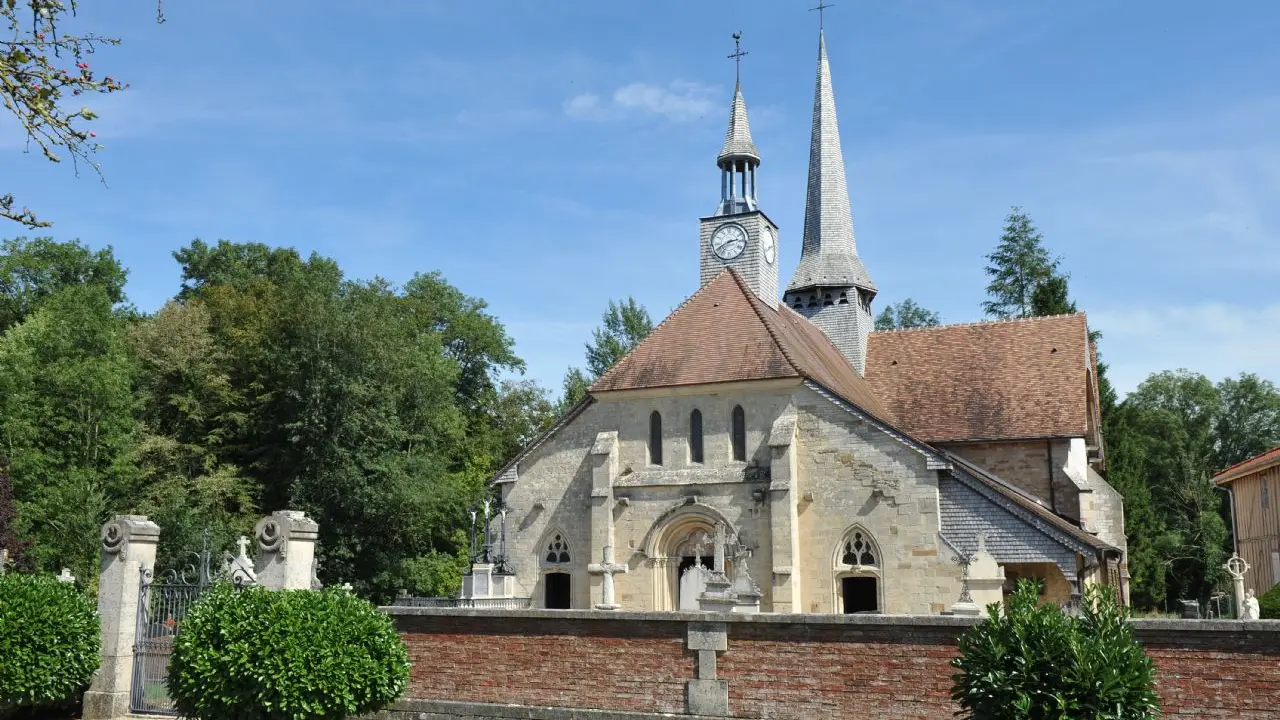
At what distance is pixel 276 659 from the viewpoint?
35.9 feet

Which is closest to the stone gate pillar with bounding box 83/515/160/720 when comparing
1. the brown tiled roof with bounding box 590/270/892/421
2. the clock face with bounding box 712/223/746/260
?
the brown tiled roof with bounding box 590/270/892/421

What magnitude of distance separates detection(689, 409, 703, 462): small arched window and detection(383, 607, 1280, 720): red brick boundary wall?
11744 mm

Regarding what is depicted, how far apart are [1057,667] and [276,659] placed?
7.47 metres

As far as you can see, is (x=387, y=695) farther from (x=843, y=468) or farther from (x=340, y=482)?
(x=340, y=482)

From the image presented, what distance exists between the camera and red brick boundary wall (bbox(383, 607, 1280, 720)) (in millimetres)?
10609

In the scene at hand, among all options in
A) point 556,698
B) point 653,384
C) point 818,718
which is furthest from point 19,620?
point 653,384

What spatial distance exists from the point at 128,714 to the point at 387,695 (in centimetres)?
461

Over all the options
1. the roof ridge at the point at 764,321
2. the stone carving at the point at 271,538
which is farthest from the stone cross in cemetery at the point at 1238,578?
the stone carving at the point at 271,538

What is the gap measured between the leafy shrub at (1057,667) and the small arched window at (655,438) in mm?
16163

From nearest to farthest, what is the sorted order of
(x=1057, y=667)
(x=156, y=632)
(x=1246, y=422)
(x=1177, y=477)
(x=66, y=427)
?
1. (x=1057, y=667)
2. (x=156, y=632)
3. (x=66, y=427)
4. (x=1177, y=477)
5. (x=1246, y=422)

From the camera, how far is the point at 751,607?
57.4 ft

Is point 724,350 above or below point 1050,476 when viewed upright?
above

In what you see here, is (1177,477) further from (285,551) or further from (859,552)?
(285,551)

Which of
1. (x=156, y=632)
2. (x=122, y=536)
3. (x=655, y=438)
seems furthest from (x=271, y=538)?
(x=655, y=438)
